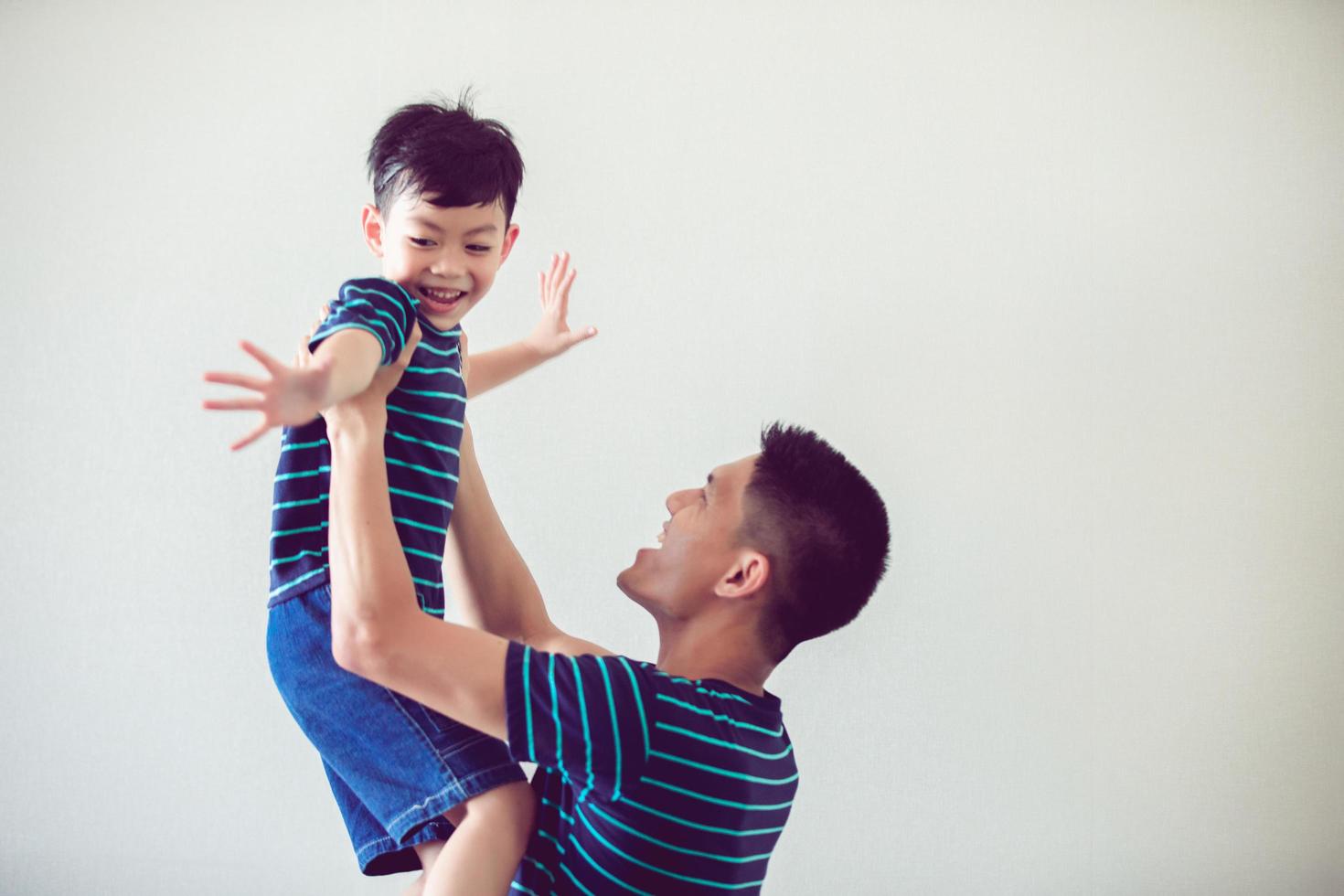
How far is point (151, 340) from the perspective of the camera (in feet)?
8.12

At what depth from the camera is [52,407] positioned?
2.48 metres

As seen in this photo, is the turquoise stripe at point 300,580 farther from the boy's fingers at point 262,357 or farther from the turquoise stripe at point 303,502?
the boy's fingers at point 262,357

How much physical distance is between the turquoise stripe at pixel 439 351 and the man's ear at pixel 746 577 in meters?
0.40

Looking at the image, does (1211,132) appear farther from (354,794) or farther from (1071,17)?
(354,794)

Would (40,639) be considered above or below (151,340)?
below

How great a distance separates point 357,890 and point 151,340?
46.0 inches

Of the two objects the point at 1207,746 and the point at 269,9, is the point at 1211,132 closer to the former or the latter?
the point at 1207,746

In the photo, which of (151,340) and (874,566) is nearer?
(874,566)

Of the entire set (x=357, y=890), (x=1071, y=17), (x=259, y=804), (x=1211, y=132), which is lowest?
(x=357, y=890)

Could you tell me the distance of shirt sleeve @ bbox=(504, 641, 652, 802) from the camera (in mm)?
1138

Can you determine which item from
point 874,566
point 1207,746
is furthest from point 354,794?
point 1207,746

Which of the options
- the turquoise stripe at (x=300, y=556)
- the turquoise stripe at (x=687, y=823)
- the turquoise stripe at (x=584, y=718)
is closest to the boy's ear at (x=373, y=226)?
the turquoise stripe at (x=300, y=556)

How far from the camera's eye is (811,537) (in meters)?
1.38

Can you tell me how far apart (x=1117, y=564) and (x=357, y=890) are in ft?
5.50
